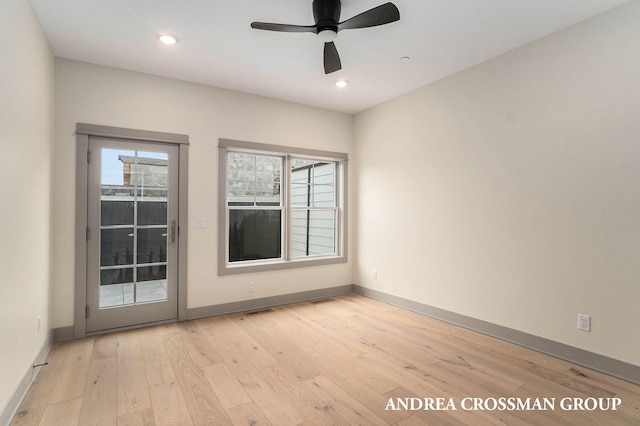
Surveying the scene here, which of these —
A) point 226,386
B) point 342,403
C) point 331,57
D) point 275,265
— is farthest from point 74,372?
point 331,57

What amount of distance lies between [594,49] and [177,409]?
4.12 metres

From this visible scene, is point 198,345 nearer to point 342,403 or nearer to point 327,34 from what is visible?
point 342,403

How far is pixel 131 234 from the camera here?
3631 millimetres

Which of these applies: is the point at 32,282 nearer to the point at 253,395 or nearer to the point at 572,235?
the point at 253,395

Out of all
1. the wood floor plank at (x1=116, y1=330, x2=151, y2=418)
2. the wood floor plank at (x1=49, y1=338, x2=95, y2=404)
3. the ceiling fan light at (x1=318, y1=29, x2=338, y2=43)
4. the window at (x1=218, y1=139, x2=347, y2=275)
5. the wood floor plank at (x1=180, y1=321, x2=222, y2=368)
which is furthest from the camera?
the window at (x1=218, y1=139, x2=347, y2=275)

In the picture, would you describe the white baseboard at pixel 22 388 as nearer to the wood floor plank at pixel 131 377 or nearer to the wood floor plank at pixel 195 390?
the wood floor plank at pixel 131 377

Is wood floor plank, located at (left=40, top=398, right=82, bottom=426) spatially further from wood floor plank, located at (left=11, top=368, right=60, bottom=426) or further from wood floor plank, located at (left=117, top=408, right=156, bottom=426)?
wood floor plank, located at (left=117, top=408, right=156, bottom=426)

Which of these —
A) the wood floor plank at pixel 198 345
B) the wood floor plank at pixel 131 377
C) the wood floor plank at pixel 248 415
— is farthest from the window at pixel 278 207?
the wood floor plank at pixel 248 415

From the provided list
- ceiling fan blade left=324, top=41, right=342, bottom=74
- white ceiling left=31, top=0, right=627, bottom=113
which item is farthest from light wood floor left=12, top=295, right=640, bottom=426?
white ceiling left=31, top=0, right=627, bottom=113

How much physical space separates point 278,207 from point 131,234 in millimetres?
1822

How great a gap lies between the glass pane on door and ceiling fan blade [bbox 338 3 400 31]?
2.59 meters

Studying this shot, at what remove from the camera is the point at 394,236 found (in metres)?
4.48

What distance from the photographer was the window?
4.27 m

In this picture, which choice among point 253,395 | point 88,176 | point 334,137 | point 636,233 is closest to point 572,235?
point 636,233
